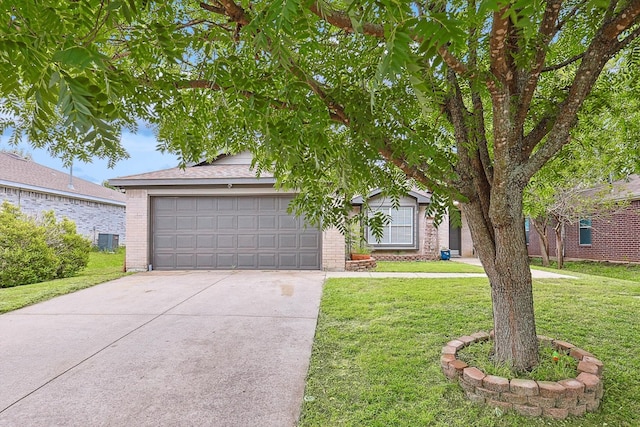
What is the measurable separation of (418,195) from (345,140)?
10.9m

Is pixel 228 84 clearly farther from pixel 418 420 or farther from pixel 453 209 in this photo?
pixel 418 420

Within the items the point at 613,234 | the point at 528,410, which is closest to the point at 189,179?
the point at 528,410

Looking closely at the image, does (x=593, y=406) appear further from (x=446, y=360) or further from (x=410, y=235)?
(x=410, y=235)

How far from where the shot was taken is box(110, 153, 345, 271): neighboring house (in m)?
9.91

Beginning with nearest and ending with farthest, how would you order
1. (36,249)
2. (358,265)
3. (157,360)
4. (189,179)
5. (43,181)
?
(157,360) < (36,249) < (189,179) < (358,265) < (43,181)

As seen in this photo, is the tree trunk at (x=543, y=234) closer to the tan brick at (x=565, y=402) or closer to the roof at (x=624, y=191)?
the roof at (x=624, y=191)

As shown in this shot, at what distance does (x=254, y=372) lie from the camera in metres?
3.31

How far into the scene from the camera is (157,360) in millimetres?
3607

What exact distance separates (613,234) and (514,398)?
47.4 feet

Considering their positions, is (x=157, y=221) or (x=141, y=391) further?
(x=157, y=221)

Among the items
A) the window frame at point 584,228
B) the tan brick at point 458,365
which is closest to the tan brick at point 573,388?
the tan brick at point 458,365

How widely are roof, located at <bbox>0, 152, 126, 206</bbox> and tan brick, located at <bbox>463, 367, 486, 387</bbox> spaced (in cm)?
1628

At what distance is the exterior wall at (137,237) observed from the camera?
32.3ft

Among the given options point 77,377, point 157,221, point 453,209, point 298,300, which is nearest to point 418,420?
point 453,209
